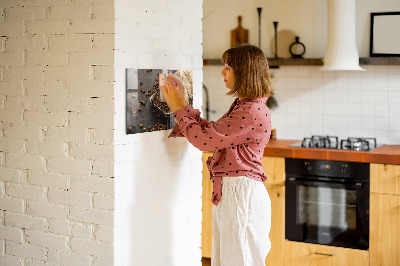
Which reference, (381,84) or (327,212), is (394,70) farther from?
(327,212)

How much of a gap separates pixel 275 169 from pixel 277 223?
402 mm

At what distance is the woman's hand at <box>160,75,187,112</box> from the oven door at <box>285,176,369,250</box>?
161 centimetres

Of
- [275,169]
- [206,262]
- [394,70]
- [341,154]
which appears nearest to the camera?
[341,154]

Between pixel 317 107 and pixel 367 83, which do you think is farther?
pixel 317 107

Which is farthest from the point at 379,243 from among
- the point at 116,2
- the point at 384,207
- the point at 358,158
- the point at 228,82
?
the point at 116,2

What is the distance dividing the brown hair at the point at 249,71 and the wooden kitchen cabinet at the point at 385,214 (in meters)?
1.61

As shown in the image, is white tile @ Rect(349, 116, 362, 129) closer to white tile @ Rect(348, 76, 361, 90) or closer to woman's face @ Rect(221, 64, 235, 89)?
white tile @ Rect(348, 76, 361, 90)

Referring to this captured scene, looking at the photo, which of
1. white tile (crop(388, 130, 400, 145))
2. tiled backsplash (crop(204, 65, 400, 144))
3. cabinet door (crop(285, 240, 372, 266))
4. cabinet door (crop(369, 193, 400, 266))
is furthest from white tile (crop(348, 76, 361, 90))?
cabinet door (crop(285, 240, 372, 266))

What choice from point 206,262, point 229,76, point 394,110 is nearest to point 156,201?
point 229,76

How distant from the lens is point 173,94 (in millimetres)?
2814

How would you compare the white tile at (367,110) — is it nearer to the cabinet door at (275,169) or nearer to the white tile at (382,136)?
the white tile at (382,136)

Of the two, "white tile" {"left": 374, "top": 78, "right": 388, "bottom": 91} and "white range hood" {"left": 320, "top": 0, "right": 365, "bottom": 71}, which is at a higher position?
"white range hood" {"left": 320, "top": 0, "right": 365, "bottom": 71}

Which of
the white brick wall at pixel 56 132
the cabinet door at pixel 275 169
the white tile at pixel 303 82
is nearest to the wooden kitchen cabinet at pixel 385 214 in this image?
the cabinet door at pixel 275 169

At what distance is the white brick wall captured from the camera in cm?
258
